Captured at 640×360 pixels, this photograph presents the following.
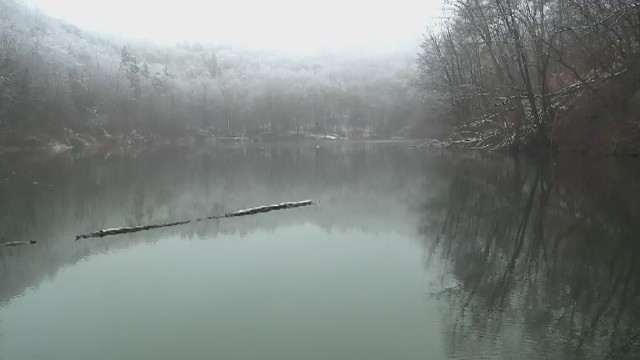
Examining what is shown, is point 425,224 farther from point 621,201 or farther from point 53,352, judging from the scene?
point 53,352

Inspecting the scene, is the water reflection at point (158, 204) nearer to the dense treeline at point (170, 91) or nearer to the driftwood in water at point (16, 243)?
the driftwood in water at point (16, 243)

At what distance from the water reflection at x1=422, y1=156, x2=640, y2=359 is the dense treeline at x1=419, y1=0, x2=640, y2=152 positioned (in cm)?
1196

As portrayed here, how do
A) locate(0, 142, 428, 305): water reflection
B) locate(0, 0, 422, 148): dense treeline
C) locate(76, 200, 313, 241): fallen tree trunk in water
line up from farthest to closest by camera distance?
locate(0, 0, 422, 148): dense treeline, locate(76, 200, 313, 241): fallen tree trunk in water, locate(0, 142, 428, 305): water reflection

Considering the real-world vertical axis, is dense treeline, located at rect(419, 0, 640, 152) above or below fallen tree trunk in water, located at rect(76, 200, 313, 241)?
above

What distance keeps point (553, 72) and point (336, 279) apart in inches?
1418

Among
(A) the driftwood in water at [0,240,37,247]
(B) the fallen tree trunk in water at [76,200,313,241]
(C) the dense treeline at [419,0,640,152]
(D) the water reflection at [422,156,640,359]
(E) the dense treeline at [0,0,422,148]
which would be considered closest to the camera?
(D) the water reflection at [422,156,640,359]

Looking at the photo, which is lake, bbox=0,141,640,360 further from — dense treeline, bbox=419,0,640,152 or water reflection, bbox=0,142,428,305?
dense treeline, bbox=419,0,640,152

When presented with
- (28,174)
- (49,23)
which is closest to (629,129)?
(28,174)

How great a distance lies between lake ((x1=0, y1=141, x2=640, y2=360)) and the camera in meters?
6.72

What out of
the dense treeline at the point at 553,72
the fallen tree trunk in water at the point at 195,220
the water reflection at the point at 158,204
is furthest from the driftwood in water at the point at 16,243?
the dense treeline at the point at 553,72

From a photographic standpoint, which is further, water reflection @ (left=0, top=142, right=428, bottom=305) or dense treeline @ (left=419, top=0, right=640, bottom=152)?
dense treeline @ (left=419, top=0, right=640, bottom=152)

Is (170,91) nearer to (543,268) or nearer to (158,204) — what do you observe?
(158,204)

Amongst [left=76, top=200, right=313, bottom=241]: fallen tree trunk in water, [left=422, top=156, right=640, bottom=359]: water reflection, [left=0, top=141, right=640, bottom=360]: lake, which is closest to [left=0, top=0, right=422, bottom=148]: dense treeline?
[left=76, top=200, right=313, bottom=241]: fallen tree trunk in water

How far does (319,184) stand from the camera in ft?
81.5
